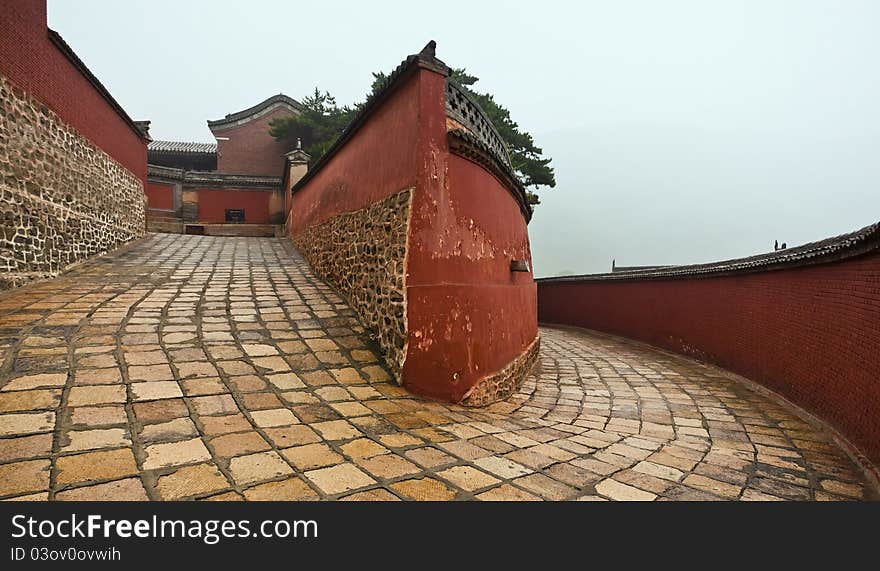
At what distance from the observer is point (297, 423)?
3148 millimetres

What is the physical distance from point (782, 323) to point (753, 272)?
46.7 inches

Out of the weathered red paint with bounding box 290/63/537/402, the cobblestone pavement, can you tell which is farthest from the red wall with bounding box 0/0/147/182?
the weathered red paint with bounding box 290/63/537/402

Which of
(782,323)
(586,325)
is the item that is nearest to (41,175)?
(782,323)

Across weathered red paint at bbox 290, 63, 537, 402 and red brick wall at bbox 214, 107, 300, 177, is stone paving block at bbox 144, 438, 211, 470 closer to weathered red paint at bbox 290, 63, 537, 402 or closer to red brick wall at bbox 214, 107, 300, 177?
weathered red paint at bbox 290, 63, 537, 402

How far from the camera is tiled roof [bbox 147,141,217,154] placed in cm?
2019

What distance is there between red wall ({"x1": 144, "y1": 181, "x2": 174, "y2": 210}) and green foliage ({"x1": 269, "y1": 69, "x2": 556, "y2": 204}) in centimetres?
550

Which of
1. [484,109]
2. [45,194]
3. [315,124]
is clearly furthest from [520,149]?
[45,194]

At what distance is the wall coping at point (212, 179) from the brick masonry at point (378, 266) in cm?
1119

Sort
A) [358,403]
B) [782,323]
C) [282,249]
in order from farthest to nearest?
[282,249] → [782,323] → [358,403]

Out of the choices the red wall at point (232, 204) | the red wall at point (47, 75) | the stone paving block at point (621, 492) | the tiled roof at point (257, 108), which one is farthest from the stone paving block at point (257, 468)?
the tiled roof at point (257, 108)

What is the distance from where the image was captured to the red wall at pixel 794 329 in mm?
4020

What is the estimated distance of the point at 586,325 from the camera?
42.7 feet

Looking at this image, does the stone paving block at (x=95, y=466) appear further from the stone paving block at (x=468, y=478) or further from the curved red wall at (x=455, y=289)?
the curved red wall at (x=455, y=289)
